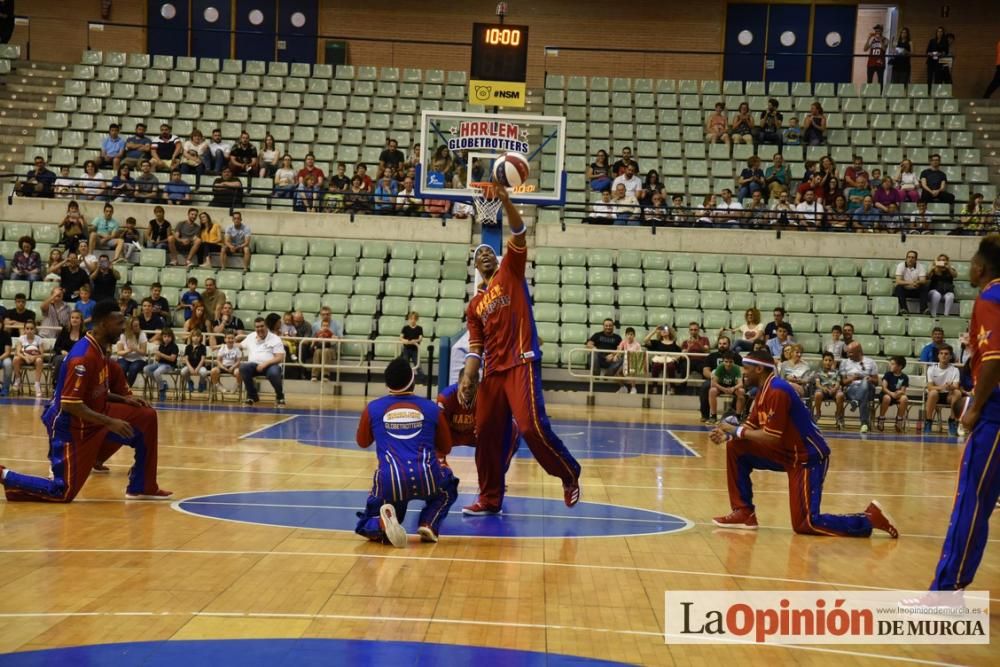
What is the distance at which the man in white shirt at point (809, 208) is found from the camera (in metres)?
22.5

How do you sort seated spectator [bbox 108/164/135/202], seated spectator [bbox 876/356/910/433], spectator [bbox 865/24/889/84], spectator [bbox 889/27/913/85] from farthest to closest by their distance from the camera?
spectator [bbox 865/24/889/84] < spectator [bbox 889/27/913/85] < seated spectator [bbox 108/164/135/202] < seated spectator [bbox 876/356/910/433]

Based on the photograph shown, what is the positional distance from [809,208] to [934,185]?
2.75 meters

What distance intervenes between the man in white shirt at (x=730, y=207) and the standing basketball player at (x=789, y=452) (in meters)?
14.5

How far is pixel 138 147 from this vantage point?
23.3 metres

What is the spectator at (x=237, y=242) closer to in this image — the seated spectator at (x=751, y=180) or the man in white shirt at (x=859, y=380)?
the seated spectator at (x=751, y=180)

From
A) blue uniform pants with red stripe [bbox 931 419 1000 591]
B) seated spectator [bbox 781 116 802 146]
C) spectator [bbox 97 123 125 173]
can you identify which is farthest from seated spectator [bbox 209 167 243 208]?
blue uniform pants with red stripe [bbox 931 419 1000 591]

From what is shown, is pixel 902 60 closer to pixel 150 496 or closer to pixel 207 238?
pixel 207 238

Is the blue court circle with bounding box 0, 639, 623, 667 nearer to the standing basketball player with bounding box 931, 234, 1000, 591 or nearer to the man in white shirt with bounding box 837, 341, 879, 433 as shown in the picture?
the standing basketball player with bounding box 931, 234, 1000, 591

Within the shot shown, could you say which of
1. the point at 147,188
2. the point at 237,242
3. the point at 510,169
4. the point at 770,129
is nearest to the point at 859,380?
the point at 770,129

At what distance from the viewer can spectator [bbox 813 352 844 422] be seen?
17.7 metres

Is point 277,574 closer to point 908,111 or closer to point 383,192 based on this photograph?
point 383,192

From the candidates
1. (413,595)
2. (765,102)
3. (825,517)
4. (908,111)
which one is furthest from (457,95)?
(413,595)

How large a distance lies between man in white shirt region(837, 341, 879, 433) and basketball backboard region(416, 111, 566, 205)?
206 inches

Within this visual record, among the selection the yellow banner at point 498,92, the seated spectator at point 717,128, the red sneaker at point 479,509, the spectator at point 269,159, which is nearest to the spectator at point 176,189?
the spectator at point 269,159
